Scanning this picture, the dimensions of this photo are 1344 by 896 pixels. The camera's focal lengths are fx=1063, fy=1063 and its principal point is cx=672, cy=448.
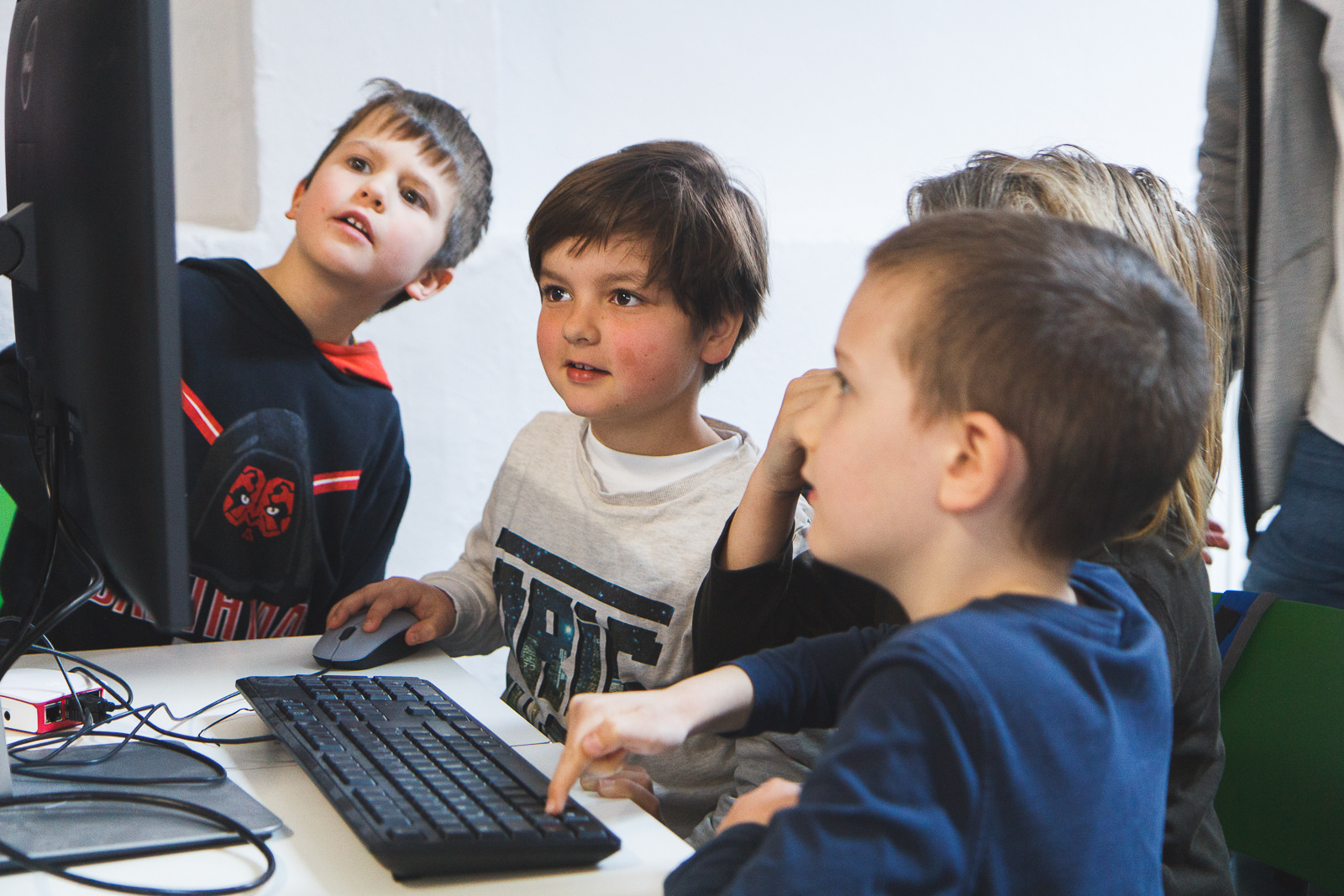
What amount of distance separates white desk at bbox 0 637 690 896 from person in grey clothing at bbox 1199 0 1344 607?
89cm

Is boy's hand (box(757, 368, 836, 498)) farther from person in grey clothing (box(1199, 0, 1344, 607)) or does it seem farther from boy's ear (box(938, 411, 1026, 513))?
person in grey clothing (box(1199, 0, 1344, 607))

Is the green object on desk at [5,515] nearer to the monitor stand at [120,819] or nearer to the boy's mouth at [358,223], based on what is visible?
the boy's mouth at [358,223]

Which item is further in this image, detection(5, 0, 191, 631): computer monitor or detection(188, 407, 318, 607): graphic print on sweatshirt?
detection(188, 407, 318, 607): graphic print on sweatshirt

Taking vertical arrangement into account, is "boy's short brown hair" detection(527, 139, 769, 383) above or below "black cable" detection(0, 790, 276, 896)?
above

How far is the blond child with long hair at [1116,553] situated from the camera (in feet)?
2.60

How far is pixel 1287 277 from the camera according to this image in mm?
1276

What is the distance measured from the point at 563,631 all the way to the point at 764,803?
577 mm

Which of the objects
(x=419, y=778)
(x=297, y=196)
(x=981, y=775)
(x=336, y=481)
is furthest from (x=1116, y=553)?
(x=297, y=196)

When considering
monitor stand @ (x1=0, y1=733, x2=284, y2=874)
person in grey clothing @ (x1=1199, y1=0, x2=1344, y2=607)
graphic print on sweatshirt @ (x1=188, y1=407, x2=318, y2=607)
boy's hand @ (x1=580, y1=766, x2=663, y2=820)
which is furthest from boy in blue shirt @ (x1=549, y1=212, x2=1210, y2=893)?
graphic print on sweatshirt @ (x1=188, y1=407, x2=318, y2=607)

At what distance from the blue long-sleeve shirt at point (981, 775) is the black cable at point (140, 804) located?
9.6 inches

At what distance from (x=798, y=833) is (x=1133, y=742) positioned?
0.21 meters

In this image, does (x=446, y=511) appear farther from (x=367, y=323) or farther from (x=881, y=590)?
(x=881, y=590)

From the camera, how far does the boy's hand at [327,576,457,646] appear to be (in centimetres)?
110

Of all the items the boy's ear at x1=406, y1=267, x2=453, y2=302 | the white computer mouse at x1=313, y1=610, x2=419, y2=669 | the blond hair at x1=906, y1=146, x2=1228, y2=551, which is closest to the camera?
the blond hair at x1=906, y1=146, x2=1228, y2=551
